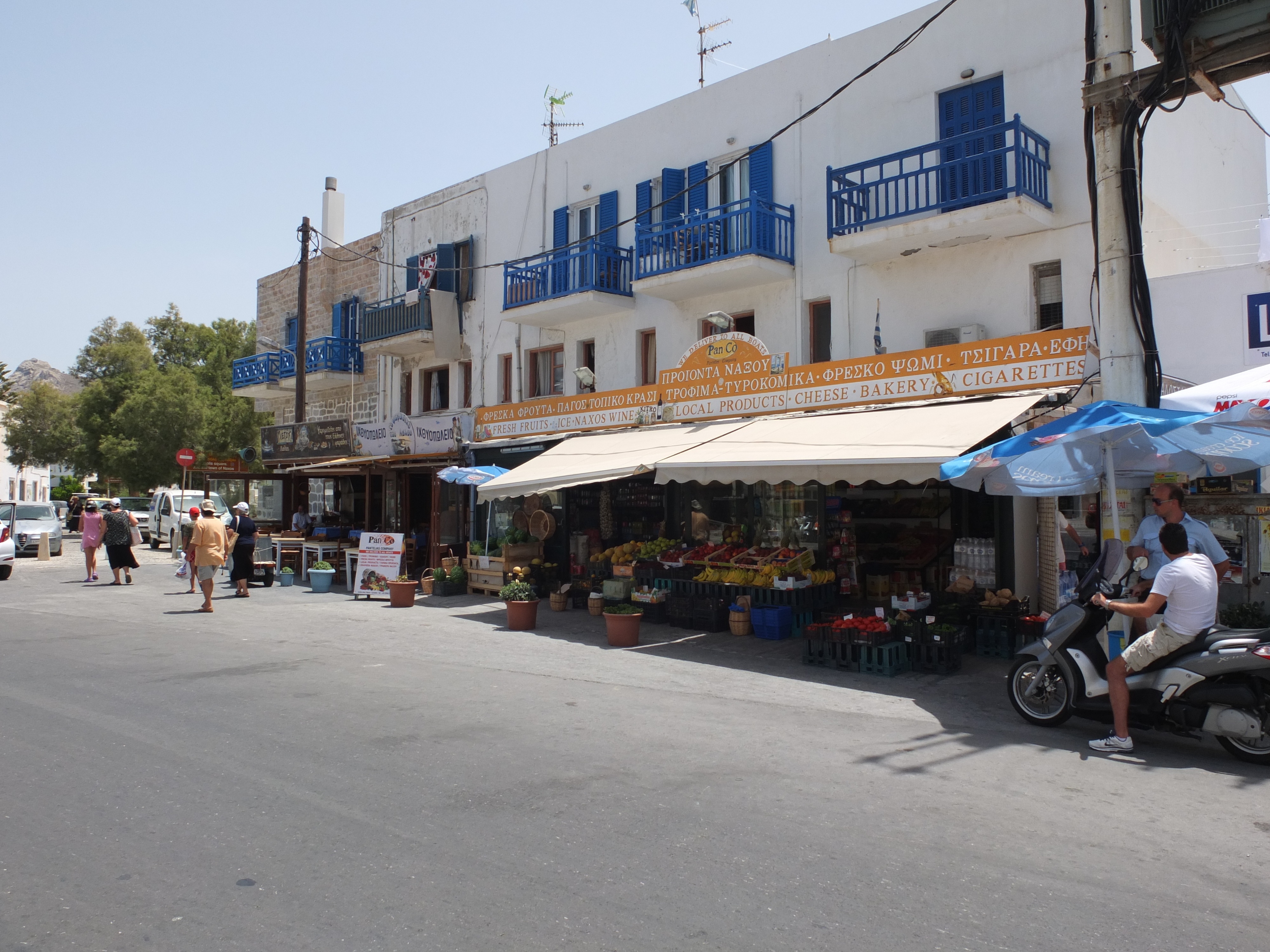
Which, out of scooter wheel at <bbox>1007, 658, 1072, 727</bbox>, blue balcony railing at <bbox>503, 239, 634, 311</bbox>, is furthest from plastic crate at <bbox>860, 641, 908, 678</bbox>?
blue balcony railing at <bbox>503, 239, 634, 311</bbox>

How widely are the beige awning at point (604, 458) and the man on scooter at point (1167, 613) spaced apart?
653cm

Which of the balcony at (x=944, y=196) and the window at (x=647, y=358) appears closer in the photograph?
the balcony at (x=944, y=196)

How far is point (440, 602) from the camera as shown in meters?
16.4

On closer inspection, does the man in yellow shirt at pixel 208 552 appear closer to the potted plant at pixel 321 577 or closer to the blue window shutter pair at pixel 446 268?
the potted plant at pixel 321 577

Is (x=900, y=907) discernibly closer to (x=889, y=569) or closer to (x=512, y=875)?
(x=512, y=875)

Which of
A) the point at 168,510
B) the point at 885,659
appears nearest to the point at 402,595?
the point at 885,659

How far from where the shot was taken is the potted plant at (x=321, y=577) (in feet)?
59.3

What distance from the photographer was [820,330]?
15.2m

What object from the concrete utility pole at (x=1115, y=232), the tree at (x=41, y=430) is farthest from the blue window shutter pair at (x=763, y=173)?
the tree at (x=41, y=430)

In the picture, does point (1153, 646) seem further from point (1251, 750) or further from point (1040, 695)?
point (1040, 695)

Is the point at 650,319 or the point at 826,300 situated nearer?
the point at 826,300

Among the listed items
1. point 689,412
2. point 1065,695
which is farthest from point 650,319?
point 1065,695

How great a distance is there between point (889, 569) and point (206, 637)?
10318 millimetres

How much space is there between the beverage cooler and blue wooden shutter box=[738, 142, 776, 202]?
868cm
